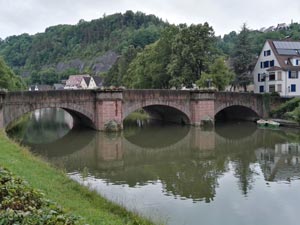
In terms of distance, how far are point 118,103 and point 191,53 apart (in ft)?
54.5

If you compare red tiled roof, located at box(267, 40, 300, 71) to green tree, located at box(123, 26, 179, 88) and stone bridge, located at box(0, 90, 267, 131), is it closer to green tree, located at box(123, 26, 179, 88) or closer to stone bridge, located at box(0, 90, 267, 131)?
stone bridge, located at box(0, 90, 267, 131)

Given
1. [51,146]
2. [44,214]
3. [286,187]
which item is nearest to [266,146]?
[286,187]

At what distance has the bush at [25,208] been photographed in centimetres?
702

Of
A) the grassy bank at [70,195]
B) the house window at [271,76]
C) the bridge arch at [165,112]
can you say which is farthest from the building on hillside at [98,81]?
the grassy bank at [70,195]

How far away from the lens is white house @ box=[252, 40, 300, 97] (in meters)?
57.8

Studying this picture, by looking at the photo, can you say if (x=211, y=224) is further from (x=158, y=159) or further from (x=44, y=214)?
A: (x=158, y=159)

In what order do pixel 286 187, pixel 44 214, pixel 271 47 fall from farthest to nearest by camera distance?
pixel 271 47 < pixel 286 187 < pixel 44 214

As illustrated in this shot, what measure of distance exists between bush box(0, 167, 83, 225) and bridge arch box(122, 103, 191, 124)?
33650mm

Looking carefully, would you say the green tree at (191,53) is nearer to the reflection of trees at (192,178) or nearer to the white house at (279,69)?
the white house at (279,69)

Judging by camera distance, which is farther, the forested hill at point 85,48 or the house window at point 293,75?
the forested hill at point 85,48

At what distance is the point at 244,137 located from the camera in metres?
39.6

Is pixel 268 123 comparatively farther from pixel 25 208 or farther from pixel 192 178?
pixel 25 208

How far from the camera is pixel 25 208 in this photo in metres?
7.88

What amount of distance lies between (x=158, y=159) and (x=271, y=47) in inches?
1519
